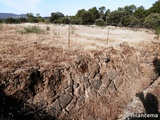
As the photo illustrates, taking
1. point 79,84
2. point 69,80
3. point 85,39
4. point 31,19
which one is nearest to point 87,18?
point 31,19

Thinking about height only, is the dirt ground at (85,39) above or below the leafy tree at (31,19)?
above

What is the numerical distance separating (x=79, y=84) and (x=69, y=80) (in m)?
0.45

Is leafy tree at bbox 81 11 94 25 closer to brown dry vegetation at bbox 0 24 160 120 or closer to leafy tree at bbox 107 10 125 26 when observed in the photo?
leafy tree at bbox 107 10 125 26

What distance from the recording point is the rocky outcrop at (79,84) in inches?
226

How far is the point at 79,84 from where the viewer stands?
23.4 feet

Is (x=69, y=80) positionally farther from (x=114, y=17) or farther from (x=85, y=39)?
(x=114, y=17)

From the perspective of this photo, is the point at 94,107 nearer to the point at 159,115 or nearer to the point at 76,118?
the point at 76,118

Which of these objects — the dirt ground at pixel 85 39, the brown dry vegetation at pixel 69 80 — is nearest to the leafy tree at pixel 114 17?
the dirt ground at pixel 85 39

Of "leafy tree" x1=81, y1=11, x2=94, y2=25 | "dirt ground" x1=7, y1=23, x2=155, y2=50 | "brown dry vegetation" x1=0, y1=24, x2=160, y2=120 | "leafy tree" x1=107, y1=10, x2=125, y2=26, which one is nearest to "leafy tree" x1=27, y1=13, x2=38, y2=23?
"leafy tree" x1=81, y1=11, x2=94, y2=25

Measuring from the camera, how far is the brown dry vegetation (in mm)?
5672

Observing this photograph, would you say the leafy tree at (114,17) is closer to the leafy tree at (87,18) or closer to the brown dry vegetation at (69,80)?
the leafy tree at (87,18)

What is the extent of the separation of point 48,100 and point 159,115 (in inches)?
167

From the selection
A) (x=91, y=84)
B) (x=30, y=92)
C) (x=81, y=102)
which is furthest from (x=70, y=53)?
(x=30, y=92)

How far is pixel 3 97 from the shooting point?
209 inches
